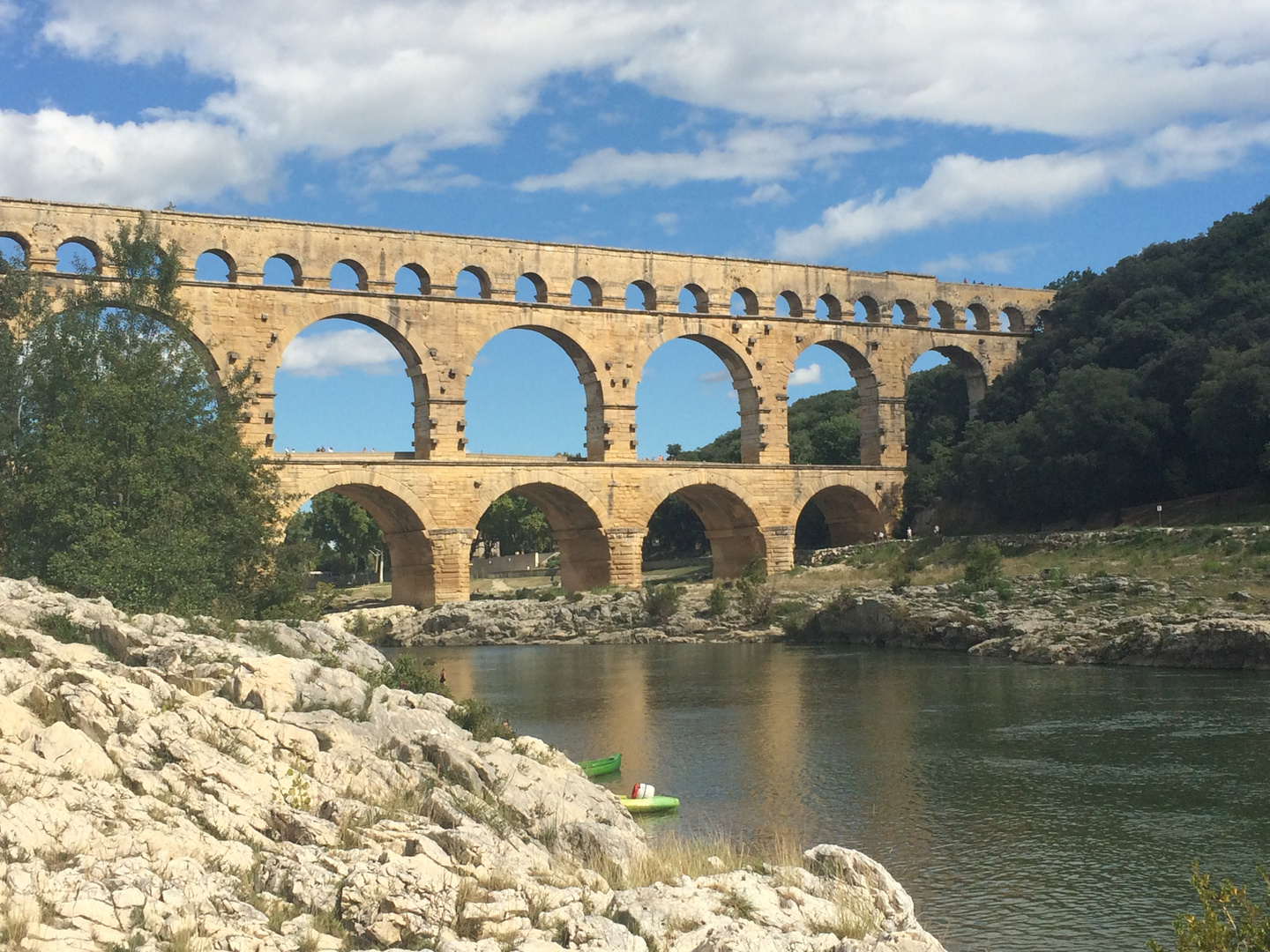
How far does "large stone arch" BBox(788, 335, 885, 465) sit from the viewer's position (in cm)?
3659

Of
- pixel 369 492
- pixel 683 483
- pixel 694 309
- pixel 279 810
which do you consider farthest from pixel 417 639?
pixel 279 810

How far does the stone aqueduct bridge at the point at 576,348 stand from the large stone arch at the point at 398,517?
0.15ft

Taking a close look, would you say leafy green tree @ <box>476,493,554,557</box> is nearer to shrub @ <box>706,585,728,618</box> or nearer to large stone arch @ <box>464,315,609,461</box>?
large stone arch @ <box>464,315,609,461</box>

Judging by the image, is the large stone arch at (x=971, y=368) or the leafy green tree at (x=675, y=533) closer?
the large stone arch at (x=971, y=368)

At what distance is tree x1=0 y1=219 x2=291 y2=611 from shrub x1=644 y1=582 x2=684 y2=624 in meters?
10.3

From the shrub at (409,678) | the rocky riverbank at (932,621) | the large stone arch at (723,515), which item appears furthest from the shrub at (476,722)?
the large stone arch at (723,515)

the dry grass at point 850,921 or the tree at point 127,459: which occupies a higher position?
the tree at point 127,459

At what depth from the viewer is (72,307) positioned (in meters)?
21.6

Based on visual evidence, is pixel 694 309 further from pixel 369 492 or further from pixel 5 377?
pixel 5 377

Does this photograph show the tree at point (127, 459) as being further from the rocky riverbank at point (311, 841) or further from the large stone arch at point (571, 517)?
the large stone arch at point (571, 517)

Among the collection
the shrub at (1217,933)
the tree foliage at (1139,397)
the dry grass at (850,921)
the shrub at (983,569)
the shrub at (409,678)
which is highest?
the tree foliage at (1139,397)

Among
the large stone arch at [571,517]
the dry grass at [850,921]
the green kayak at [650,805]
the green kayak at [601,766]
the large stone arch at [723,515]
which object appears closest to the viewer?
A: the dry grass at [850,921]

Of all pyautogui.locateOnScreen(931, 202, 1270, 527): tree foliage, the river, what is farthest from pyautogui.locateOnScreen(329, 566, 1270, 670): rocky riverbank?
pyautogui.locateOnScreen(931, 202, 1270, 527): tree foliage

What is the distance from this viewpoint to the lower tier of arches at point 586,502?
30656 mm
